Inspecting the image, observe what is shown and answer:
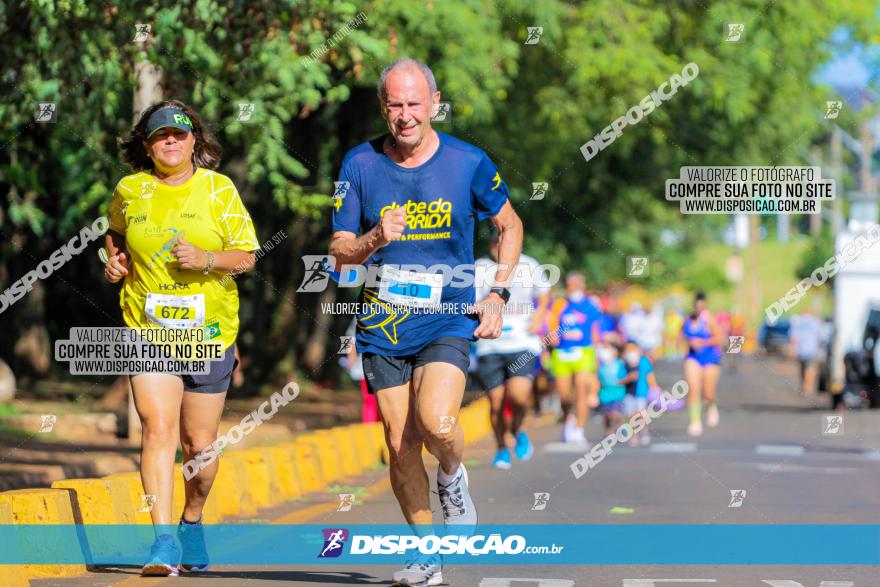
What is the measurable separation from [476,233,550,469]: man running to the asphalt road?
12.4 inches

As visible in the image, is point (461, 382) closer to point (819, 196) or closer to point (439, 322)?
point (439, 322)

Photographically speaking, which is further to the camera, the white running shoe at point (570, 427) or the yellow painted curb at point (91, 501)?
the white running shoe at point (570, 427)

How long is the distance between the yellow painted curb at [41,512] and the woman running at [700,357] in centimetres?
1384

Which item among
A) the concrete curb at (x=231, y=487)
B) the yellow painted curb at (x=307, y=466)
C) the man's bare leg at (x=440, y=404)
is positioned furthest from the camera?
the yellow painted curb at (x=307, y=466)

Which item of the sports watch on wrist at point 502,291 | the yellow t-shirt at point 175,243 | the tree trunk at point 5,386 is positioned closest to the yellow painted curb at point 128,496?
the yellow t-shirt at point 175,243

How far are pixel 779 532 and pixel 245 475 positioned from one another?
3420 mm

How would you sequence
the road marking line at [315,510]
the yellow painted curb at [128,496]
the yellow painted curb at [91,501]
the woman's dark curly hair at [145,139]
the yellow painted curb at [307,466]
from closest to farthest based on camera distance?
the woman's dark curly hair at [145,139], the yellow painted curb at [91,501], the yellow painted curb at [128,496], the road marking line at [315,510], the yellow painted curb at [307,466]

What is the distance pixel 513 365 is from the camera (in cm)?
1554

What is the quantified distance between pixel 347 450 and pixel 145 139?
7.36m

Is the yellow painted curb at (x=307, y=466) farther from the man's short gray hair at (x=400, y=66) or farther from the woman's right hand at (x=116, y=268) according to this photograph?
the man's short gray hair at (x=400, y=66)

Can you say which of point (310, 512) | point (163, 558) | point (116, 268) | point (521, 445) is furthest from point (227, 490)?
point (521, 445)

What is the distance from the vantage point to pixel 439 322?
24.6ft

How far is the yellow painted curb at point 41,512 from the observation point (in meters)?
8.36

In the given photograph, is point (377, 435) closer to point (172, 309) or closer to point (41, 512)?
point (41, 512)
